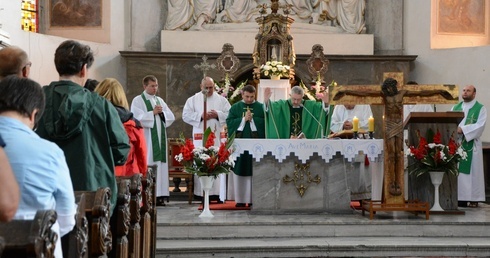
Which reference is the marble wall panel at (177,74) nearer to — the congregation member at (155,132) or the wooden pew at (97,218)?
the congregation member at (155,132)

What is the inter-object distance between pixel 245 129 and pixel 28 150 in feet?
23.9

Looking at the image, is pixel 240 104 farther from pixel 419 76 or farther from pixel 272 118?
pixel 419 76

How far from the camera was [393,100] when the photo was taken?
9.24m

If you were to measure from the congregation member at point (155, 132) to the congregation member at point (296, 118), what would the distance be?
58.6 inches

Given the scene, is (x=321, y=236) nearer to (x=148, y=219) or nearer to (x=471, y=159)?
(x=148, y=219)

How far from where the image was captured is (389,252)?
25.7 ft

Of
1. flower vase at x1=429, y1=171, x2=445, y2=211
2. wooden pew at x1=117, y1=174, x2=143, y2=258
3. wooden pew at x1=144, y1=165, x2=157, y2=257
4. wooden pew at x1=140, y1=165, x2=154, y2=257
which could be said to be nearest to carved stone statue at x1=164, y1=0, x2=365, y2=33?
flower vase at x1=429, y1=171, x2=445, y2=211

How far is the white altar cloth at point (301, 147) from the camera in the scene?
9297 millimetres

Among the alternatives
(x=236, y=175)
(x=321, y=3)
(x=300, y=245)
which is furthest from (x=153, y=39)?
(x=300, y=245)

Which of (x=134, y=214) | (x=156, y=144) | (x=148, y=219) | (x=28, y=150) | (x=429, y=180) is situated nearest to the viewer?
(x=28, y=150)

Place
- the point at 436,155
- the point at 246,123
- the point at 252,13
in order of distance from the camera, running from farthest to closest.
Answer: the point at 252,13, the point at 246,123, the point at 436,155

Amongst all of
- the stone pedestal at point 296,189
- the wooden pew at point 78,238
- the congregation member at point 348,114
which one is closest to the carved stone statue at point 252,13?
the congregation member at point 348,114

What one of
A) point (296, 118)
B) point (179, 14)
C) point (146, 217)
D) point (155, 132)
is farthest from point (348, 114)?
point (146, 217)

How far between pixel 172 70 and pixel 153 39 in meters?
0.94
